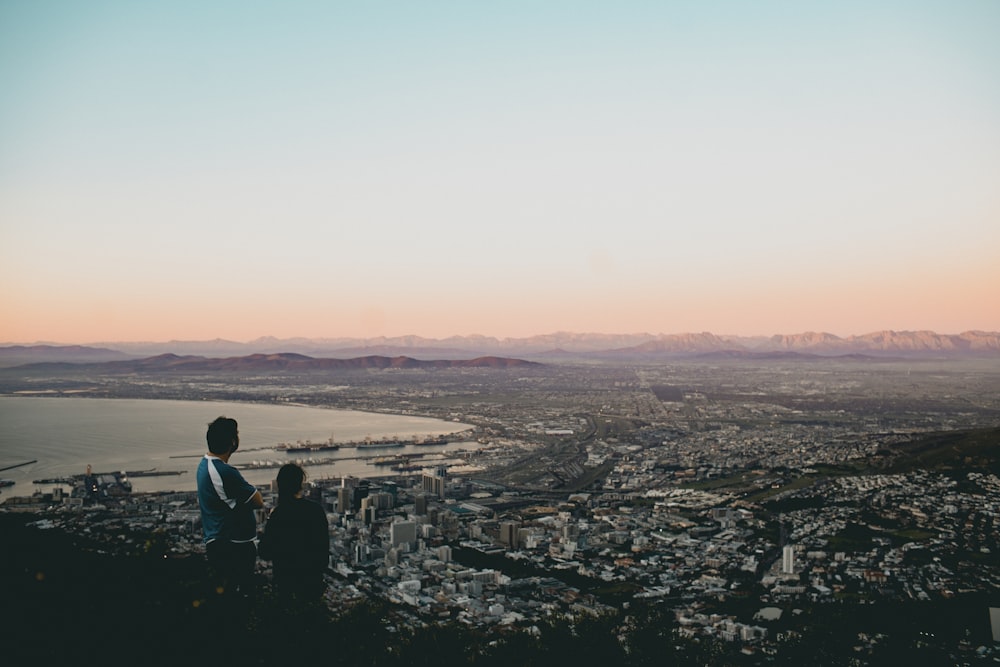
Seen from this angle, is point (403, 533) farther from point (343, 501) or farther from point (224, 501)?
point (224, 501)

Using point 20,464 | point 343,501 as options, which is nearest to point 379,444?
point 20,464

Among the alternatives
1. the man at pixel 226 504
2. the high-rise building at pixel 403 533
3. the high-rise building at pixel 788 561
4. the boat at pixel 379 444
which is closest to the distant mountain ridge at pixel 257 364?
the boat at pixel 379 444

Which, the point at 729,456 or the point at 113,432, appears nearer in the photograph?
the point at 729,456

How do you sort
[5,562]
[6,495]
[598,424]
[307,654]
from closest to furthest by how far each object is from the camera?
[307,654]
[5,562]
[6,495]
[598,424]

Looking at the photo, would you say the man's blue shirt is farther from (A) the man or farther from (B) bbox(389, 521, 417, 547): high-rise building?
(B) bbox(389, 521, 417, 547): high-rise building

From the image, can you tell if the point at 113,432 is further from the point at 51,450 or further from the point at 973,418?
the point at 973,418

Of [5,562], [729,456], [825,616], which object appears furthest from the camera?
[729,456]

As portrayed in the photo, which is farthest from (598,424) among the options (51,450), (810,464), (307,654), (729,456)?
(307,654)

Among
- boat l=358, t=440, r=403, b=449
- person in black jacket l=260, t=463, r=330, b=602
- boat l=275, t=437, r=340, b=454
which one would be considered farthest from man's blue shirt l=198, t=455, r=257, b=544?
boat l=358, t=440, r=403, b=449
